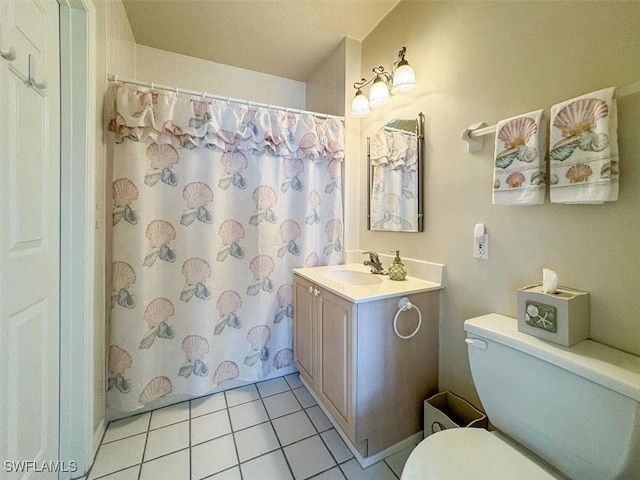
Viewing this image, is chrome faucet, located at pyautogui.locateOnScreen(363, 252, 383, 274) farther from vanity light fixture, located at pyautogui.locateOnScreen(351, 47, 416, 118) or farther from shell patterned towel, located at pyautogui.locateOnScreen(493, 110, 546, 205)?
vanity light fixture, located at pyautogui.locateOnScreen(351, 47, 416, 118)

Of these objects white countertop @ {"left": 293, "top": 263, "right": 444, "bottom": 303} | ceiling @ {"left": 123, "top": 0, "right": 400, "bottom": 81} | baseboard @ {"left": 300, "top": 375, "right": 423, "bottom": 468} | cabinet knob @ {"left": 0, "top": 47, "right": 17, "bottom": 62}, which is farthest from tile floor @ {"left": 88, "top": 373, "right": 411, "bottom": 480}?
ceiling @ {"left": 123, "top": 0, "right": 400, "bottom": 81}

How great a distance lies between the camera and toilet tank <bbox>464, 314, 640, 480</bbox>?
0.63 metres

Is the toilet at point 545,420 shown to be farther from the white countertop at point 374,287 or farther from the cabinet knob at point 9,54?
the cabinet knob at point 9,54

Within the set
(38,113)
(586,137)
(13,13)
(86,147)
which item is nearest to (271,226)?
(86,147)

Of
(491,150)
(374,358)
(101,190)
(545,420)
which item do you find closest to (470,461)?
(545,420)

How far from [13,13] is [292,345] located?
6.41ft

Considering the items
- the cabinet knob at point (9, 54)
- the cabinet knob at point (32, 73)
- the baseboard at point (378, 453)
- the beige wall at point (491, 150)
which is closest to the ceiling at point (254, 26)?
the beige wall at point (491, 150)

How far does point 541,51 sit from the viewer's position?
950mm

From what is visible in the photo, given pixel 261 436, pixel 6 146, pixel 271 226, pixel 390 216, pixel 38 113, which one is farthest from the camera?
pixel 271 226

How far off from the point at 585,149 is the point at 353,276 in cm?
121

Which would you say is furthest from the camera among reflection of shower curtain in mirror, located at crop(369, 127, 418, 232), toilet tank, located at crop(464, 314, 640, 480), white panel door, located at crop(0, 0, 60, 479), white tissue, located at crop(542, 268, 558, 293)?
reflection of shower curtain in mirror, located at crop(369, 127, 418, 232)

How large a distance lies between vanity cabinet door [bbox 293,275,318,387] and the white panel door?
44.7 inches

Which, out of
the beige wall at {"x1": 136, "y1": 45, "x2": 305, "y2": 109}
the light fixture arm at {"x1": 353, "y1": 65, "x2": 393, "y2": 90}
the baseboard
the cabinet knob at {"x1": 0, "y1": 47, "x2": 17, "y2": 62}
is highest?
the beige wall at {"x1": 136, "y1": 45, "x2": 305, "y2": 109}

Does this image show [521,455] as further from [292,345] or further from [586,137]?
[292,345]
